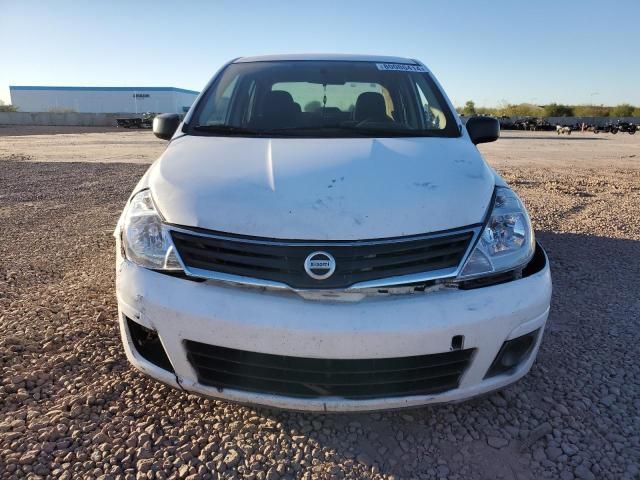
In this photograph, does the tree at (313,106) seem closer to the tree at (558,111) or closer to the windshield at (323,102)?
the windshield at (323,102)

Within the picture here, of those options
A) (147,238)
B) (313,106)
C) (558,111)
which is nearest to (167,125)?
(313,106)

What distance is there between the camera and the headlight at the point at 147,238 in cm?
206

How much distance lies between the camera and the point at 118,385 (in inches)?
98.0

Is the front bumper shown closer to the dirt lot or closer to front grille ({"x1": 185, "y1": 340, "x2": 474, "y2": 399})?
front grille ({"x1": 185, "y1": 340, "x2": 474, "y2": 399})

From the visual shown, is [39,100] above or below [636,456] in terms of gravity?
below

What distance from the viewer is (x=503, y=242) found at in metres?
2.17

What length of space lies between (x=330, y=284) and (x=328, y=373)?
1.09 ft

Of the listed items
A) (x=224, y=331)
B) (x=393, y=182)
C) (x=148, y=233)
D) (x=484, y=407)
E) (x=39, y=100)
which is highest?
(x=393, y=182)

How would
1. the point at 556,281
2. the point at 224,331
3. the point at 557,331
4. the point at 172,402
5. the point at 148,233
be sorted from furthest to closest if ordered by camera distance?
1. the point at 556,281
2. the point at 557,331
3. the point at 172,402
4. the point at 148,233
5. the point at 224,331

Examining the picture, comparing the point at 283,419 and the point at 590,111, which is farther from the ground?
the point at 283,419

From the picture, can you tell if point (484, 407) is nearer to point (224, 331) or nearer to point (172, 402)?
point (224, 331)

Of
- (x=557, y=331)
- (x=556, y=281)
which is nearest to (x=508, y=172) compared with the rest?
(x=556, y=281)

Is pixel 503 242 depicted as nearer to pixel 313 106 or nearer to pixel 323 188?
pixel 323 188

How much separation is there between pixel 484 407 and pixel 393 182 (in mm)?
1131
